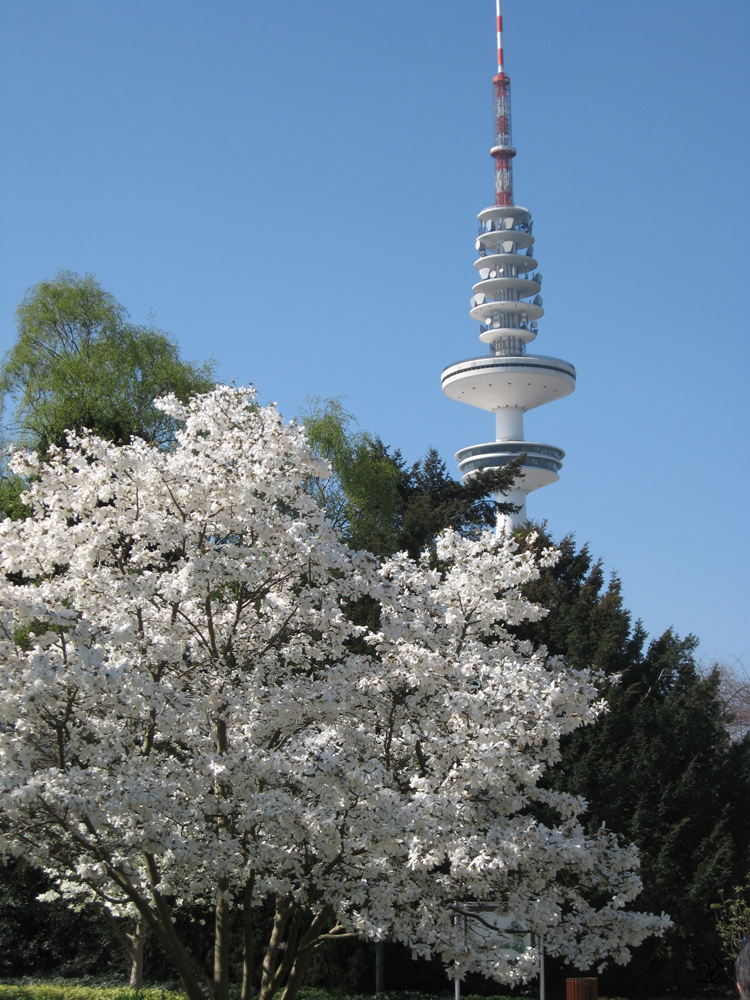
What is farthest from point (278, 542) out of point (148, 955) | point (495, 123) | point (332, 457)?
point (495, 123)

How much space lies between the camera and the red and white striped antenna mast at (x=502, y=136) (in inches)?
3302

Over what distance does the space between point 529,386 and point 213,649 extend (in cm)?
7595

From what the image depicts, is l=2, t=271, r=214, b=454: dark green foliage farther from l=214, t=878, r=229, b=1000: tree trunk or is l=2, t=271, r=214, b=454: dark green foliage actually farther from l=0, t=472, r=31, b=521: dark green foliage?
l=214, t=878, r=229, b=1000: tree trunk

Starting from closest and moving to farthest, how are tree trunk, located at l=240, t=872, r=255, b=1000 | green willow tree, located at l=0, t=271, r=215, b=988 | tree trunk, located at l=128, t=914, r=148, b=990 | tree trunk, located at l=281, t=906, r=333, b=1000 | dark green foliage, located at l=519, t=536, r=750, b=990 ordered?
tree trunk, located at l=281, t=906, r=333, b=1000 → tree trunk, located at l=240, t=872, r=255, b=1000 → tree trunk, located at l=128, t=914, r=148, b=990 → dark green foliage, located at l=519, t=536, r=750, b=990 → green willow tree, located at l=0, t=271, r=215, b=988

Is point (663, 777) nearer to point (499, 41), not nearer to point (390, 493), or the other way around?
point (390, 493)

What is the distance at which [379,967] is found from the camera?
18.0 m

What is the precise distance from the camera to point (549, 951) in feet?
32.2

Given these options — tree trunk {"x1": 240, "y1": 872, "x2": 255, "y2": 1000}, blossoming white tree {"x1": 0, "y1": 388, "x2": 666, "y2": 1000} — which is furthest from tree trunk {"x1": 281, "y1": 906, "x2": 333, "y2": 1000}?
tree trunk {"x1": 240, "y1": 872, "x2": 255, "y2": 1000}

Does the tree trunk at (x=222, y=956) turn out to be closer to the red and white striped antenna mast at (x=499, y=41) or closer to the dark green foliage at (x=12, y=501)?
the dark green foliage at (x=12, y=501)

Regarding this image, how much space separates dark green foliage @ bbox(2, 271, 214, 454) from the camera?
2855 centimetres

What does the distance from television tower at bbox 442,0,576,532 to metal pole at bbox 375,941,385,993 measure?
65.7m

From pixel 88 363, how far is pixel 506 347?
61.7 m

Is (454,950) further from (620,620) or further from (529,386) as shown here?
(529,386)

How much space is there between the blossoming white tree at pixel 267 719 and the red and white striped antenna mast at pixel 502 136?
270 feet
